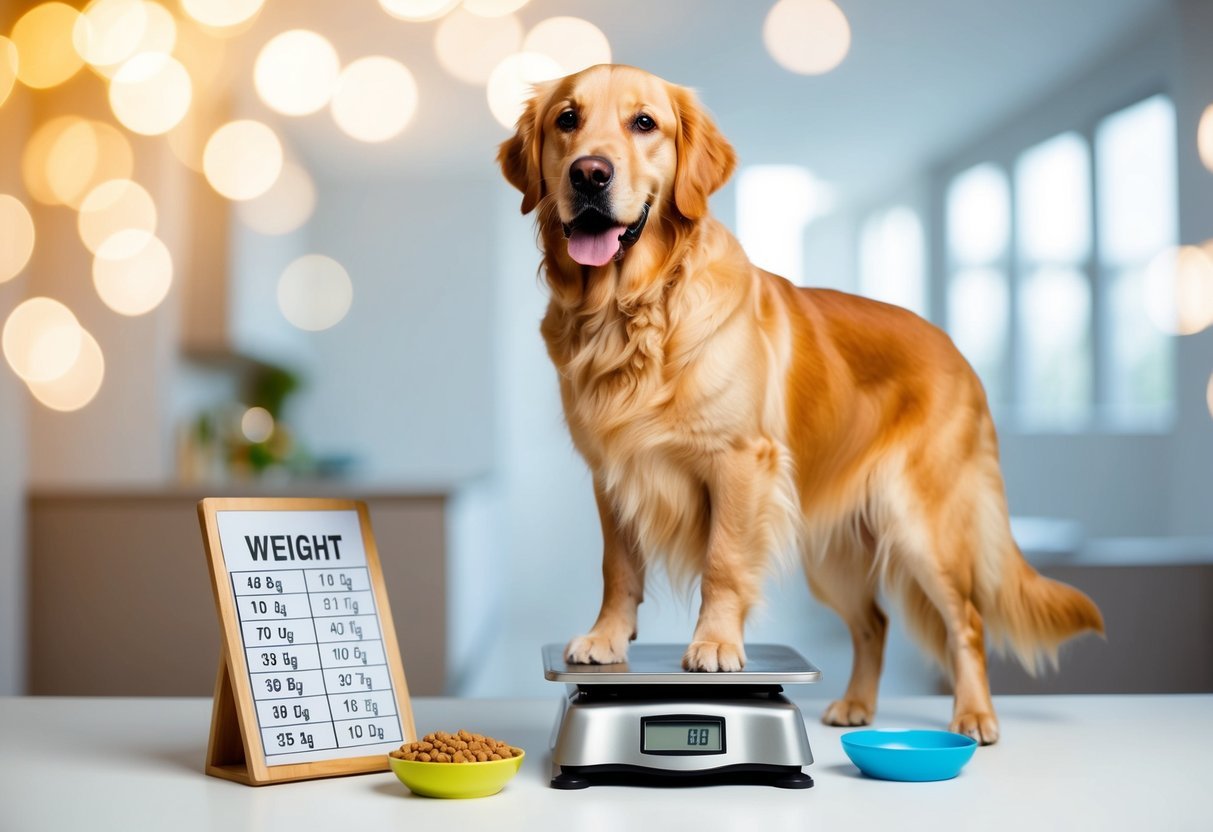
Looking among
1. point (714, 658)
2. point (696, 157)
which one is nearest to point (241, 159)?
point (696, 157)

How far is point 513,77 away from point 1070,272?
3264 mm

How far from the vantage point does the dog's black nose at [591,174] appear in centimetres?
119

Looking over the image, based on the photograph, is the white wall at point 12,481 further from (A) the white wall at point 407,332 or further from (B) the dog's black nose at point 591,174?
(A) the white wall at point 407,332

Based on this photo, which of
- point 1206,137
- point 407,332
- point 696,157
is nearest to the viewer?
point 696,157

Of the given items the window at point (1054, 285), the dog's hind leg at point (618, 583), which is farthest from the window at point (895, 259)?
the dog's hind leg at point (618, 583)

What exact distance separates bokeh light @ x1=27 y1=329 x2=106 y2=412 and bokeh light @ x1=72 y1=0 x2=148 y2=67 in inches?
33.6

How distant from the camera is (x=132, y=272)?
3.53 m

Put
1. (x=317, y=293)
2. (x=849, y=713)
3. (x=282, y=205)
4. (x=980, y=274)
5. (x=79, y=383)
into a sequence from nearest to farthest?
(x=849, y=713) < (x=79, y=383) < (x=282, y=205) < (x=317, y=293) < (x=980, y=274)

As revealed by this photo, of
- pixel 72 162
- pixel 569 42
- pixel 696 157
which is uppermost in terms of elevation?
pixel 569 42

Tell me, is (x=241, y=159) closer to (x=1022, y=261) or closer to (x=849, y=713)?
(x=849, y=713)

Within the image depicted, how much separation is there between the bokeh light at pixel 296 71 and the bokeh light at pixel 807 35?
1.76m

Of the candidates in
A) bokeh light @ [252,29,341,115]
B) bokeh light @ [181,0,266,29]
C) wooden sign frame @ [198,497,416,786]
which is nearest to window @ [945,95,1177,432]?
bokeh light @ [252,29,341,115]

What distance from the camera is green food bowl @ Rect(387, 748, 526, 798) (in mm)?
1026

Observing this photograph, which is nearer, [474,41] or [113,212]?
[113,212]
